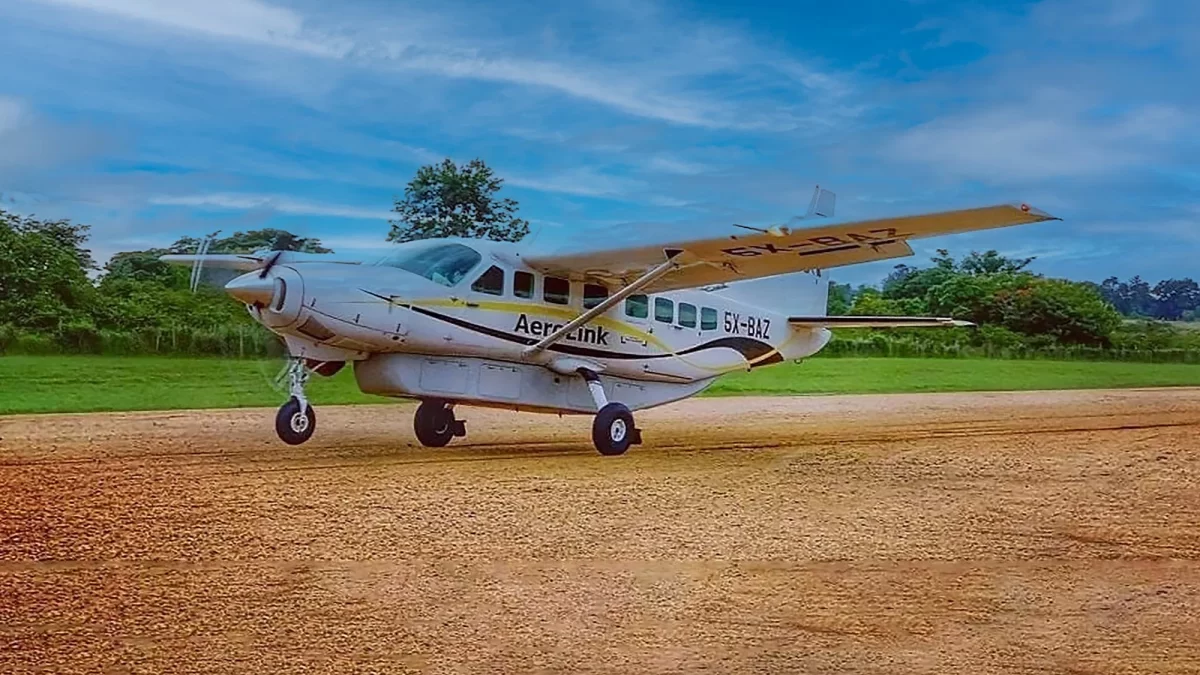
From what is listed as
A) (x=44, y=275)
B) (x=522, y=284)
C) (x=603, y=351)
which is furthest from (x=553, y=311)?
(x=44, y=275)

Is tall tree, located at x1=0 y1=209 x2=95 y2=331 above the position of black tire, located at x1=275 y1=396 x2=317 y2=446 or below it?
above

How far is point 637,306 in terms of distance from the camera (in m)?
6.98

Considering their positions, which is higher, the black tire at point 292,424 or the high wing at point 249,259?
the high wing at point 249,259

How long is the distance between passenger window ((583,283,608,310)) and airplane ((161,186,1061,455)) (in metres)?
0.01

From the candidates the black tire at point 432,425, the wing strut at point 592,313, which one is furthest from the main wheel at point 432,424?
the wing strut at point 592,313

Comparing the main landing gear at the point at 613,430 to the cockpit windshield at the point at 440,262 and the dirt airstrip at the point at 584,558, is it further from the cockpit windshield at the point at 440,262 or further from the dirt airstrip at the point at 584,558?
the cockpit windshield at the point at 440,262

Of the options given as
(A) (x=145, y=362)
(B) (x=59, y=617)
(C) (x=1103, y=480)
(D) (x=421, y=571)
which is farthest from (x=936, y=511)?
(A) (x=145, y=362)

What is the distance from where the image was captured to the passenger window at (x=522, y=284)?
248 inches

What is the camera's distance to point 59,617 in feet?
9.92

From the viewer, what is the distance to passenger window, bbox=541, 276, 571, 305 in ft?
21.3

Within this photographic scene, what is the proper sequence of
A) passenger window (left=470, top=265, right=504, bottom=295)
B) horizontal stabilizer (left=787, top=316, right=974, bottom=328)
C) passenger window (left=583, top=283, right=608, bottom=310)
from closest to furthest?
passenger window (left=470, top=265, right=504, bottom=295) < passenger window (left=583, top=283, right=608, bottom=310) < horizontal stabilizer (left=787, top=316, right=974, bottom=328)

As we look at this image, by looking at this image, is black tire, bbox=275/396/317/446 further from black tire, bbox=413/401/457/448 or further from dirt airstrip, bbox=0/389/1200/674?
black tire, bbox=413/401/457/448

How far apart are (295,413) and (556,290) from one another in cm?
181

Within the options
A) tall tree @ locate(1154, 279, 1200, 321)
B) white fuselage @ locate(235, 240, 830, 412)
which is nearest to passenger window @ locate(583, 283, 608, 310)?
white fuselage @ locate(235, 240, 830, 412)
